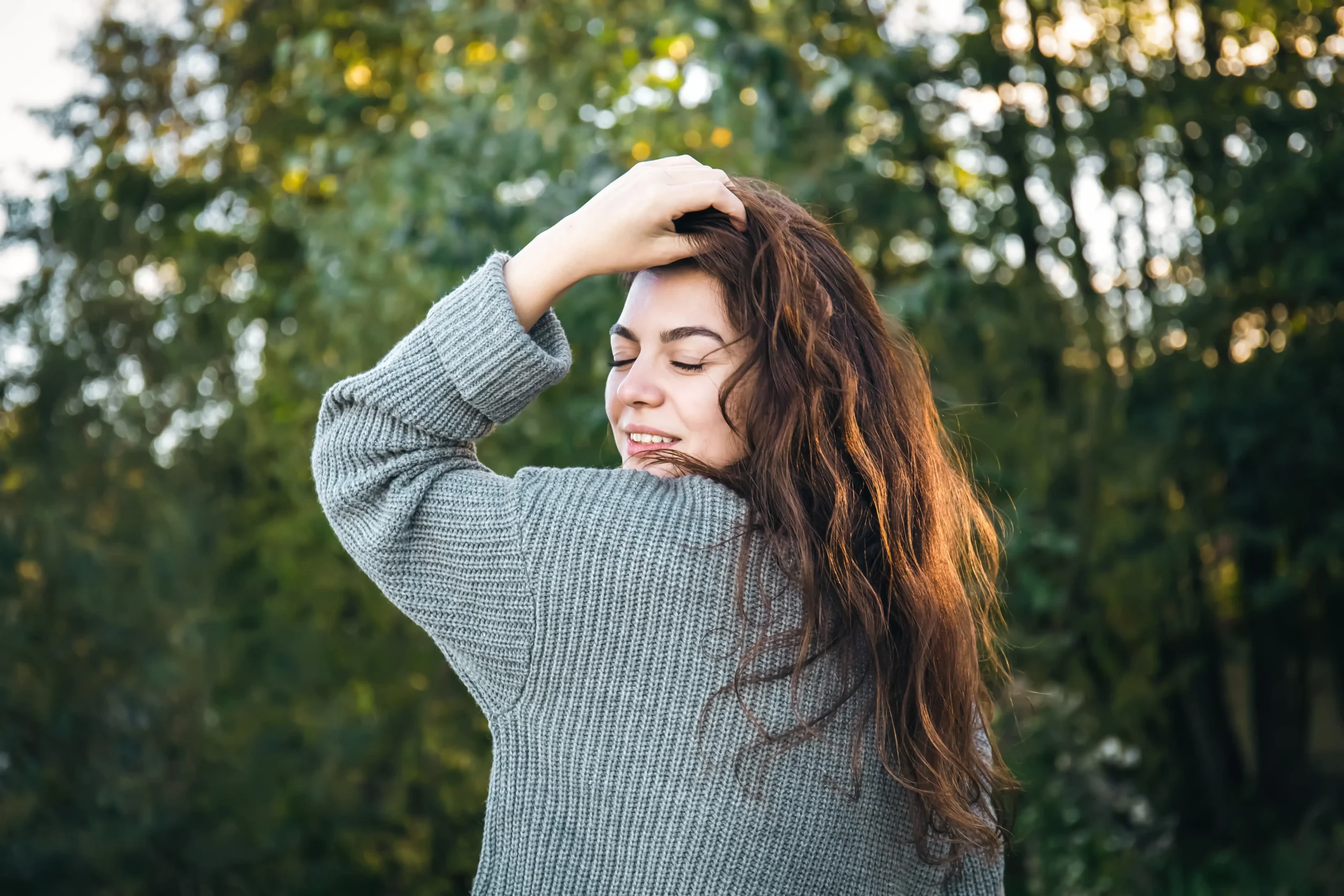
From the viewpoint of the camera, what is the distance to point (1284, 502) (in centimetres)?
383

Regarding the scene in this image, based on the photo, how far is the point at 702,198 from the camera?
1.32 m

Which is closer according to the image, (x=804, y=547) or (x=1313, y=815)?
(x=804, y=547)

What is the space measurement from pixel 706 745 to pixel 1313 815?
361cm

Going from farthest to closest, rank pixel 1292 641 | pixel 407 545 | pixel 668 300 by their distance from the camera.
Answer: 1. pixel 1292 641
2. pixel 668 300
3. pixel 407 545

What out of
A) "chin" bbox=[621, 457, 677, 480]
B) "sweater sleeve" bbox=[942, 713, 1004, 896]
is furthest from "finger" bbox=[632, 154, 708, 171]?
"sweater sleeve" bbox=[942, 713, 1004, 896]

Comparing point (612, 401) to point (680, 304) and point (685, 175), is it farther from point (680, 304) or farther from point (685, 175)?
point (685, 175)

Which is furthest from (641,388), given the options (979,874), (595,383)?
(595,383)

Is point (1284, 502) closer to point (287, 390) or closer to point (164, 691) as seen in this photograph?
point (287, 390)

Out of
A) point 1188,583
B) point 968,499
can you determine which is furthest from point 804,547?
point 1188,583

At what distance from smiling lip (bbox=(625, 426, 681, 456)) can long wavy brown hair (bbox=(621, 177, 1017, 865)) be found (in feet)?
0.04

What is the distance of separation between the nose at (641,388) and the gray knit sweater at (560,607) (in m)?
0.10

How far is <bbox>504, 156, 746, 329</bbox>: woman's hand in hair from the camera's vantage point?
1.29 m

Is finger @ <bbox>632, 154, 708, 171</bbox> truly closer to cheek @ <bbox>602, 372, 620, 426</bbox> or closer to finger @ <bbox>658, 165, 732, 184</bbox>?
finger @ <bbox>658, 165, 732, 184</bbox>

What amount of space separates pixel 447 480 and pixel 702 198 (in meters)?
0.41
